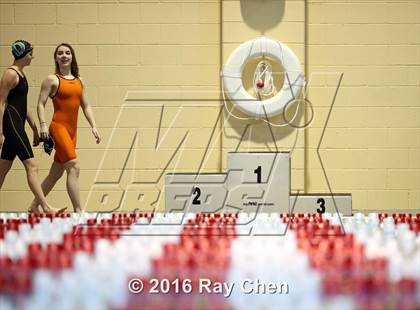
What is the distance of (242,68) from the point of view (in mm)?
8008

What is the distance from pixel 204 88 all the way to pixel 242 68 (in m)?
0.46

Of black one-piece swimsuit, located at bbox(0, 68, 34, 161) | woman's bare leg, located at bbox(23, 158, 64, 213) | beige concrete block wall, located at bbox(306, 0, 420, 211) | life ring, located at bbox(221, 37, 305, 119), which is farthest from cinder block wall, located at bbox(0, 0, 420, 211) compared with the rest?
woman's bare leg, located at bbox(23, 158, 64, 213)

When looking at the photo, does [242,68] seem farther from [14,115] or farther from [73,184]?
[14,115]

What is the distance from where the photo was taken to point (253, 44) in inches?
314

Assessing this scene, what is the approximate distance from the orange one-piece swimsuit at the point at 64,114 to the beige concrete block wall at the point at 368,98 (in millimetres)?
2817

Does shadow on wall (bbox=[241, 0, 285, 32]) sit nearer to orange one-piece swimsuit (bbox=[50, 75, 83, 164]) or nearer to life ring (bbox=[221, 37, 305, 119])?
life ring (bbox=[221, 37, 305, 119])

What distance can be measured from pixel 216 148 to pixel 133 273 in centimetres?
648

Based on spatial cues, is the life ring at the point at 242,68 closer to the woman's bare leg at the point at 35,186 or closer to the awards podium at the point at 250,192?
the awards podium at the point at 250,192

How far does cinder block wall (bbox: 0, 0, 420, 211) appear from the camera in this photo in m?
8.19

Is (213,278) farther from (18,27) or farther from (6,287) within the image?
(18,27)

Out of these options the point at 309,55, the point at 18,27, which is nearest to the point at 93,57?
the point at 18,27

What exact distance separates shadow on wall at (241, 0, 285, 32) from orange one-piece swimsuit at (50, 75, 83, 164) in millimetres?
2420

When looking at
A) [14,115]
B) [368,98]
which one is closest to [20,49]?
[14,115]

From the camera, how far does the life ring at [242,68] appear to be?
7.97 metres
